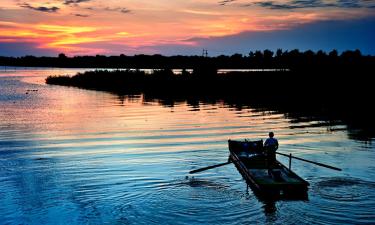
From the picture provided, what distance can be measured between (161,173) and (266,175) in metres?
6.79

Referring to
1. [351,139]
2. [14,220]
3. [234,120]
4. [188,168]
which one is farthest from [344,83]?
[14,220]

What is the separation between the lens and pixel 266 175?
74.0ft

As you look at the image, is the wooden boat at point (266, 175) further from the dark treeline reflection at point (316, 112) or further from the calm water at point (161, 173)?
the dark treeline reflection at point (316, 112)

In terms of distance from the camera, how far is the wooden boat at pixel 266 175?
20.3m

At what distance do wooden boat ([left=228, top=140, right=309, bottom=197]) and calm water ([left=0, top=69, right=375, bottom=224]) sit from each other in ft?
2.04

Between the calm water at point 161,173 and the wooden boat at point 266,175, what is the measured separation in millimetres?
622

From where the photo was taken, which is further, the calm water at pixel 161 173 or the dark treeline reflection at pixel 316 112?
the dark treeline reflection at pixel 316 112

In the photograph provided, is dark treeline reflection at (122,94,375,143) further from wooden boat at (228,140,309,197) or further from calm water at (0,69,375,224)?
wooden boat at (228,140,309,197)

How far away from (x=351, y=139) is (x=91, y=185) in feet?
83.4

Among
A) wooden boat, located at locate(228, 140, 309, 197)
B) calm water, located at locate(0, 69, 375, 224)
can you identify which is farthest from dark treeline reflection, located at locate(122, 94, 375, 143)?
wooden boat, located at locate(228, 140, 309, 197)

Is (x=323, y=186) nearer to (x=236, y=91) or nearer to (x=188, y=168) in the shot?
(x=188, y=168)

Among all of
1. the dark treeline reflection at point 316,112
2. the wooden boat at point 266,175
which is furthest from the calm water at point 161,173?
the dark treeline reflection at point 316,112

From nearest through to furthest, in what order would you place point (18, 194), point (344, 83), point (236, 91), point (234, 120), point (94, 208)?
point (94, 208) → point (18, 194) → point (234, 120) → point (344, 83) → point (236, 91)

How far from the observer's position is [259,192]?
2098 cm
